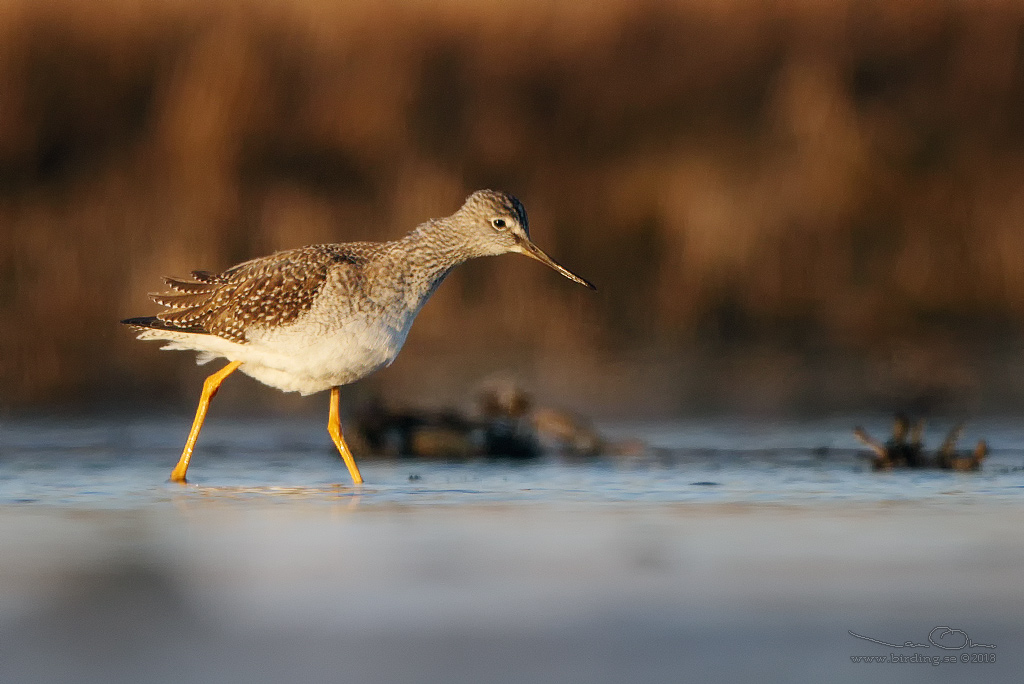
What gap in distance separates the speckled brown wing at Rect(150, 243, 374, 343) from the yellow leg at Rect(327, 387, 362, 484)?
2.20ft

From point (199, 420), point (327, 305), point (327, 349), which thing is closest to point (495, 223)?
point (327, 305)

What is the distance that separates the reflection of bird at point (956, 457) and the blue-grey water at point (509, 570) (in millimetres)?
110

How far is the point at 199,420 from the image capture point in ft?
28.8

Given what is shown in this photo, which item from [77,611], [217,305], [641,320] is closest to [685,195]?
[641,320]

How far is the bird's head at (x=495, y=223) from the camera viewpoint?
8969 millimetres

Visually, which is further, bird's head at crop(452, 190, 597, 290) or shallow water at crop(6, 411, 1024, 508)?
bird's head at crop(452, 190, 597, 290)

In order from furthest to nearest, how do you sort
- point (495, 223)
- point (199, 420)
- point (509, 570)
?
point (495, 223) → point (199, 420) → point (509, 570)

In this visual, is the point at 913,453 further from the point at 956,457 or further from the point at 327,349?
the point at 327,349

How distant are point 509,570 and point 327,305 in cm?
316

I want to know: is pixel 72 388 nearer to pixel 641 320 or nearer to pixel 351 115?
pixel 641 320

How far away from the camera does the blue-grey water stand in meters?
4.38

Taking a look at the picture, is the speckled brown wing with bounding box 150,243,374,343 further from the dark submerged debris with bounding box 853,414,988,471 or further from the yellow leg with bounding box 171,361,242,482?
the dark submerged debris with bounding box 853,414,988,471

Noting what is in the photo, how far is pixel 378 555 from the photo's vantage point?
5828 millimetres

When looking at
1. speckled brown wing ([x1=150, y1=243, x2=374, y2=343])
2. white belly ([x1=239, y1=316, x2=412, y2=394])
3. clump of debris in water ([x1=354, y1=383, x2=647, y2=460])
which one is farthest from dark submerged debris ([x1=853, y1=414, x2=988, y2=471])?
speckled brown wing ([x1=150, y1=243, x2=374, y2=343])
